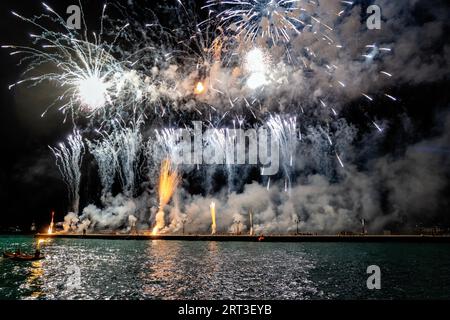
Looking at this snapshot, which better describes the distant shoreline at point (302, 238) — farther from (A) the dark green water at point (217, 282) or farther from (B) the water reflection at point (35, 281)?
(B) the water reflection at point (35, 281)

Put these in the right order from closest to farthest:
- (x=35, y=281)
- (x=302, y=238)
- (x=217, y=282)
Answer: (x=217, y=282) → (x=35, y=281) → (x=302, y=238)

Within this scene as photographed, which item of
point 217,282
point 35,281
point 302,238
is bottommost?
point 302,238

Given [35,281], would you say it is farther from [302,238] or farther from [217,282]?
[302,238]

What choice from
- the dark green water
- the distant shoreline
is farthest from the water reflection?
the distant shoreline

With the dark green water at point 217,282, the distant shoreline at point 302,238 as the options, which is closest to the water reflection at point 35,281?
the dark green water at point 217,282

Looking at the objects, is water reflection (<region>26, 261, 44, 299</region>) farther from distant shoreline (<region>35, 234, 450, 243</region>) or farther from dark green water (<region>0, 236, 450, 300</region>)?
distant shoreline (<region>35, 234, 450, 243</region>)

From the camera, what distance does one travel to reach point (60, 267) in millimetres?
58031

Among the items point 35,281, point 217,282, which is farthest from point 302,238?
point 35,281
